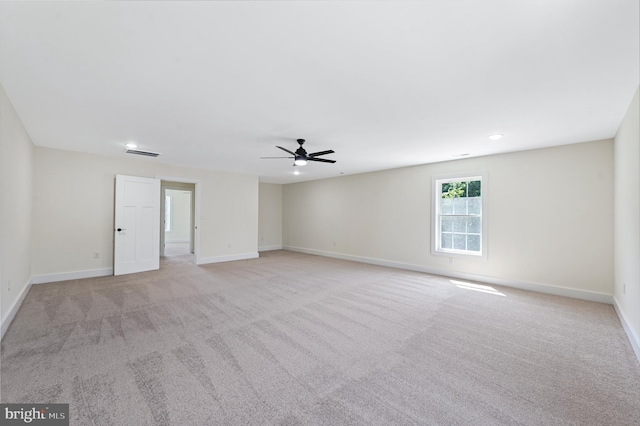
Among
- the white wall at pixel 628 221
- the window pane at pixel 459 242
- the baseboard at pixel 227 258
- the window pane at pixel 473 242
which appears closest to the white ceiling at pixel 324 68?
the white wall at pixel 628 221

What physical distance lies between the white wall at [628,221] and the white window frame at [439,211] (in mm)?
1720

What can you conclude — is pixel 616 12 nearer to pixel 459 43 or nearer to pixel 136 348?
pixel 459 43

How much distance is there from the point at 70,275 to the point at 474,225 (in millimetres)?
8041

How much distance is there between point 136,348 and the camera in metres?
2.50

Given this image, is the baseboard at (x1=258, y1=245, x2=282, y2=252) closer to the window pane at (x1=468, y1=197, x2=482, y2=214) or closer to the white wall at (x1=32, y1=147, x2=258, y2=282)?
the white wall at (x1=32, y1=147, x2=258, y2=282)

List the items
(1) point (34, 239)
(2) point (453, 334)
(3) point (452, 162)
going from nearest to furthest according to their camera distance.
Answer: (2) point (453, 334)
(1) point (34, 239)
(3) point (452, 162)

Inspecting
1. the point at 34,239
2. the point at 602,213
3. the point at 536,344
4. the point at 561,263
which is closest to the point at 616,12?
the point at 536,344

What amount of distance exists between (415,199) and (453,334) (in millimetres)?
3763

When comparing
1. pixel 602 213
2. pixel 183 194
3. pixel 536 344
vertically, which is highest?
pixel 183 194

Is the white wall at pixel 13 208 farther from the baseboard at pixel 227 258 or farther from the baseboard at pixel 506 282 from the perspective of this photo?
the baseboard at pixel 506 282

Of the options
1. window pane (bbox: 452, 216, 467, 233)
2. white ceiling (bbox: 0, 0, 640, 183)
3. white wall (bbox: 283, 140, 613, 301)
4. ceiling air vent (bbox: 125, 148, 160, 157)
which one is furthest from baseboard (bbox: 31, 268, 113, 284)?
window pane (bbox: 452, 216, 467, 233)

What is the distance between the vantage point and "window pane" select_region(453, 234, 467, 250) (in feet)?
18.1

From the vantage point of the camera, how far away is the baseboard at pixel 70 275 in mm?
4711

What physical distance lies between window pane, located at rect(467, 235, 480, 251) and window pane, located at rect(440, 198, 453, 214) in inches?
26.3
